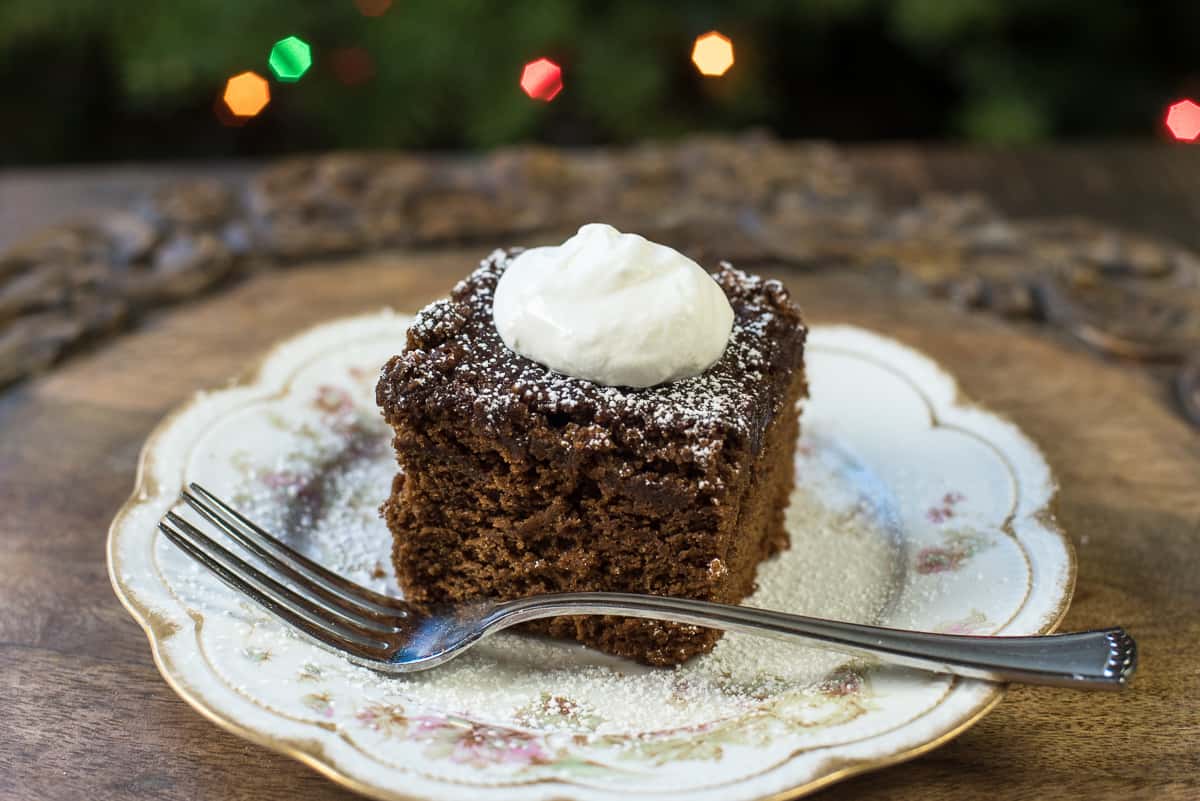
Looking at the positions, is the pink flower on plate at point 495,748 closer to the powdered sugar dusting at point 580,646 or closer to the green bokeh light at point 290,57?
the powdered sugar dusting at point 580,646

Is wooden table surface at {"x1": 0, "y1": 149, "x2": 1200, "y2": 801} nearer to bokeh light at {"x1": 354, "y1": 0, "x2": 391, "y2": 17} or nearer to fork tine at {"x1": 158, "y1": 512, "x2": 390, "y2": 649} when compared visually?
fork tine at {"x1": 158, "y1": 512, "x2": 390, "y2": 649}

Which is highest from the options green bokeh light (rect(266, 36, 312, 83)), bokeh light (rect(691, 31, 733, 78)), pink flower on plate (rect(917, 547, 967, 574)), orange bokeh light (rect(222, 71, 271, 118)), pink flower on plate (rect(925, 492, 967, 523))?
bokeh light (rect(691, 31, 733, 78))

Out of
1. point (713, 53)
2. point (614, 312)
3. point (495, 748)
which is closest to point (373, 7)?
point (713, 53)

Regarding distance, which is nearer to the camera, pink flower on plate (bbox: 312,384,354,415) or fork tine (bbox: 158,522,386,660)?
fork tine (bbox: 158,522,386,660)

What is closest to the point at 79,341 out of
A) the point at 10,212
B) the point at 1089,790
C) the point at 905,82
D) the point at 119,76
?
the point at 10,212

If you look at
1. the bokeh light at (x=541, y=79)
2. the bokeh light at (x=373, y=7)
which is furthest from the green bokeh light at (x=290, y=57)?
the bokeh light at (x=541, y=79)

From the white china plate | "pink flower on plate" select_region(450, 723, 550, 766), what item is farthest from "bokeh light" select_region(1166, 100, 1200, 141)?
"pink flower on plate" select_region(450, 723, 550, 766)

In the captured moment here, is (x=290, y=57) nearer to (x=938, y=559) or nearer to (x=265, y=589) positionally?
(x=265, y=589)
